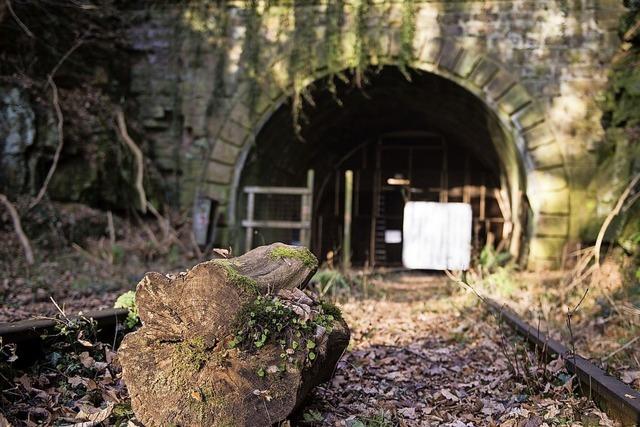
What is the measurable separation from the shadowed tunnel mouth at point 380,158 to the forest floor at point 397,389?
4.04 meters

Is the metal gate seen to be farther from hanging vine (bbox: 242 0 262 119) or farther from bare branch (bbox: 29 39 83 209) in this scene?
bare branch (bbox: 29 39 83 209)

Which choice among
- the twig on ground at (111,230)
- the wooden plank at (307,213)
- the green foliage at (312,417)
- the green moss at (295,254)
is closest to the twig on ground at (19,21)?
the twig on ground at (111,230)

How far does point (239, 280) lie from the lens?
120 inches

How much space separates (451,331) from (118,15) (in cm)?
788

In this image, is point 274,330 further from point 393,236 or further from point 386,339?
point 393,236

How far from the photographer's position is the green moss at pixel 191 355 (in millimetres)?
2973

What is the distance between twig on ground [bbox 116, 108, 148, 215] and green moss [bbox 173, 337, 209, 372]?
23.8 feet

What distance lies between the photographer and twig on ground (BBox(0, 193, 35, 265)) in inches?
300

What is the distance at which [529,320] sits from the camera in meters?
6.06

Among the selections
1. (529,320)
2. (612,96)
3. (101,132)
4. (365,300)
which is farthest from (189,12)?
(529,320)

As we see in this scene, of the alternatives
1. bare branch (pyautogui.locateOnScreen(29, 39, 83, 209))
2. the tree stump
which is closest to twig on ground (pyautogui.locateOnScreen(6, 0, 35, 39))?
bare branch (pyautogui.locateOnScreen(29, 39, 83, 209))

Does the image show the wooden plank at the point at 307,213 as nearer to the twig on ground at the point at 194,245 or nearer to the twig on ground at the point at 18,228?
the twig on ground at the point at 194,245

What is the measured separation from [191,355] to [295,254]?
912mm

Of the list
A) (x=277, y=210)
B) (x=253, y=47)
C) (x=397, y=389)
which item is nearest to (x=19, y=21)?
(x=253, y=47)
